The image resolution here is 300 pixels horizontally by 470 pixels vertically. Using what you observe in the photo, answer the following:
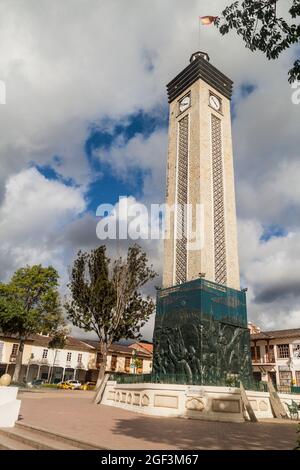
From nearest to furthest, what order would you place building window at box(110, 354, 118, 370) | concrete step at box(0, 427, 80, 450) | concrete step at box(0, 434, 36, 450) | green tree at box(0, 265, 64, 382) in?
1. concrete step at box(0, 427, 80, 450)
2. concrete step at box(0, 434, 36, 450)
3. green tree at box(0, 265, 64, 382)
4. building window at box(110, 354, 118, 370)

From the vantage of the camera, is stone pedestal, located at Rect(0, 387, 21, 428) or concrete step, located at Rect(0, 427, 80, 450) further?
Answer: stone pedestal, located at Rect(0, 387, 21, 428)

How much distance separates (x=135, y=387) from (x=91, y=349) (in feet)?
110

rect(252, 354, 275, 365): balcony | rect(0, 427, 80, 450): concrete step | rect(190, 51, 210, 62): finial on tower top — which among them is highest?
rect(190, 51, 210, 62): finial on tower top

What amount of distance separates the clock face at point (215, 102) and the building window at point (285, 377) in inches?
1083

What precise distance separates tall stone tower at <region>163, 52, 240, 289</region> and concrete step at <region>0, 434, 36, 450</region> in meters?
13.2

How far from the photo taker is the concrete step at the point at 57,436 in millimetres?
6328

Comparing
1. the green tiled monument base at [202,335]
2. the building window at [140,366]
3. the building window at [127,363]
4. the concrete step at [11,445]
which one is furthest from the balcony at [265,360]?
the concrete step at [11,445]

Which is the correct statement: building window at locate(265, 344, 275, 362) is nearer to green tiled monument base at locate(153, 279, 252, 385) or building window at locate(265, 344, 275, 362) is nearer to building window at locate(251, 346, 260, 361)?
building window at locate(251, 346, 260, 361)

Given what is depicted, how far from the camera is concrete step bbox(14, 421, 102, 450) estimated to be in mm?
6328

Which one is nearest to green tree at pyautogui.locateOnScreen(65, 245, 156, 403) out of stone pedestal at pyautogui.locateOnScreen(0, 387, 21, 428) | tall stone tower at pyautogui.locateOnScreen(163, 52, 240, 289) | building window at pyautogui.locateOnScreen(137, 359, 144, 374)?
tall stone tower at pyautogui.locateOnScreen(163, 52, 240, 289)

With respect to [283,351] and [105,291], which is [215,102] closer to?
[105,291]
